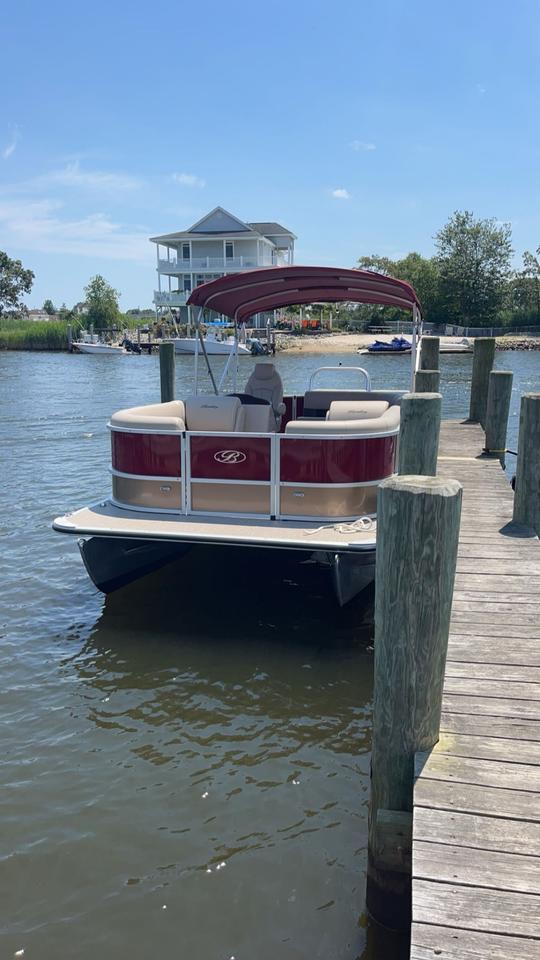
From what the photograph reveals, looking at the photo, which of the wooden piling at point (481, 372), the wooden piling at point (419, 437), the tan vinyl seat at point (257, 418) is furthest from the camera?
the wooden piling at point (481, 372)

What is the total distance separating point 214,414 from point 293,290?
2695 millimetres

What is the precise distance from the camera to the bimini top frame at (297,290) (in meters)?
7.83

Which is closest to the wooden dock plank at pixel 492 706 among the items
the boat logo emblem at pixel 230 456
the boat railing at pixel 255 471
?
the boat railing at pixel 255 471

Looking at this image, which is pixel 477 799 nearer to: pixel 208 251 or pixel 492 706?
pixel 492 706

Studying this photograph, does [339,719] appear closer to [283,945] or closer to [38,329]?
[283,945]

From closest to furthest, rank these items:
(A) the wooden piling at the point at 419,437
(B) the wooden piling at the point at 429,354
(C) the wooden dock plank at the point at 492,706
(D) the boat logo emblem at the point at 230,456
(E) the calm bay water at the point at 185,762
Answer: (C) the wooden dock plank at the point at 492,706 < (E) the calm bay water at the point at 185,762 < (A) the wooden piling at the point at 419,437 < (D) the boat logo emblem at the point at 230,456 < (B) the wooden piling at the point at 429,354

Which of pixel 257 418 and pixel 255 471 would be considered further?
pixel 257 418

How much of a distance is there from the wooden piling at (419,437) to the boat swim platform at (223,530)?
682 millimetres

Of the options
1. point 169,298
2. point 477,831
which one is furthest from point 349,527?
point 169,298

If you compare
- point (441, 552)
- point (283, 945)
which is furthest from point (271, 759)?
point (441, 552)

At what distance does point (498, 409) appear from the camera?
9.41 meters

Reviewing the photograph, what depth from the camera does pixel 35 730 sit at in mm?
5500

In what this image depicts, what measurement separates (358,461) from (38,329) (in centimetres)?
6529

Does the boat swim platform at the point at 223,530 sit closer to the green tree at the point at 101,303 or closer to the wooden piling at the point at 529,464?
the wooden piling at the point at 529,464
